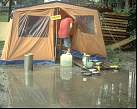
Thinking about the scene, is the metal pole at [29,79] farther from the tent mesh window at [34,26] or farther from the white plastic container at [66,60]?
the tent mesh window at [34,26]

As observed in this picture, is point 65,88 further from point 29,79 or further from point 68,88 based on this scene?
point 29,79

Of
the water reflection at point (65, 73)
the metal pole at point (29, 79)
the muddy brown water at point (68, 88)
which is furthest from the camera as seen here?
the water reflection at point (65, 73)

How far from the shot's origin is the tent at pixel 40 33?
1556cm

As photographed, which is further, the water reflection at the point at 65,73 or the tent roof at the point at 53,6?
the tent roof at the point at 53,6

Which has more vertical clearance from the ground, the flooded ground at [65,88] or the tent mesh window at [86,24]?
the tent mesh window at [86,24]

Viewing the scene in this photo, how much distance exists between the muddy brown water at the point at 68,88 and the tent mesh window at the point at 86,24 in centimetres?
288

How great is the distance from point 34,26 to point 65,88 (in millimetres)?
5701

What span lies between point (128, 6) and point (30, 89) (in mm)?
13821

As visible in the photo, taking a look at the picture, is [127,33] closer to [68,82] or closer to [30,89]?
[68,82]

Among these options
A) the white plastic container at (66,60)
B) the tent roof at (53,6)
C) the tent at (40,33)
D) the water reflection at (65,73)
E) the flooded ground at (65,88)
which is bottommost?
the flooded ground at (65,88)

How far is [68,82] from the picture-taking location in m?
11.5

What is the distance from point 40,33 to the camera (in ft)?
51.8

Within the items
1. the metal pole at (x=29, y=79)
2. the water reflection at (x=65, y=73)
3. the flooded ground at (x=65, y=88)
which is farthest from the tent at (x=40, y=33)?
the metal pole at (x=29, y=79)

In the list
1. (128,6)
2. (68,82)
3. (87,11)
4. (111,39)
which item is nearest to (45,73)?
(68,82)
